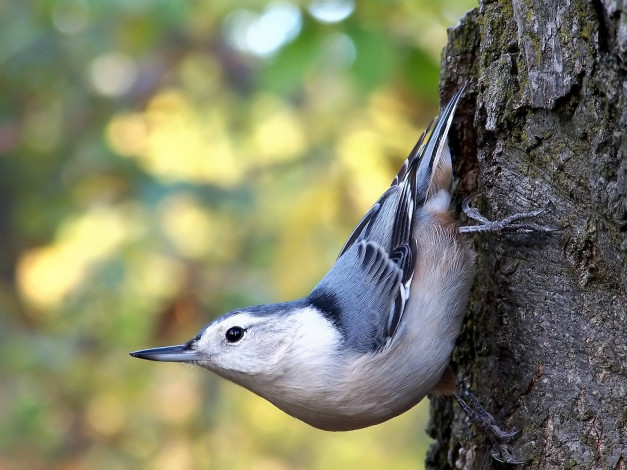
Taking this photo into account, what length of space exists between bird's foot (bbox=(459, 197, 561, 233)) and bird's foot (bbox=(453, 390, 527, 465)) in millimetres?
533

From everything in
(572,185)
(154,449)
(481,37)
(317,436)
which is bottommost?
(317,436)

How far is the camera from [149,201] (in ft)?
12.0

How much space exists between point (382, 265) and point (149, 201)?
1.75 metres

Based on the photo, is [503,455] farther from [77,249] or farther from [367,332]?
[77,249]

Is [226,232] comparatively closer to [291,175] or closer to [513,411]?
[291,175]

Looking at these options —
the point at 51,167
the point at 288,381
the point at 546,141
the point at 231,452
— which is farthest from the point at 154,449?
the point at 546,141

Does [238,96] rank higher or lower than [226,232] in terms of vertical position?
higher

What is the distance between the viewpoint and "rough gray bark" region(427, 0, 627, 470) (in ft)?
5.57

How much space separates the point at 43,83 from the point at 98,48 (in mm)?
440

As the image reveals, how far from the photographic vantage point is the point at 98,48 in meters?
4.23

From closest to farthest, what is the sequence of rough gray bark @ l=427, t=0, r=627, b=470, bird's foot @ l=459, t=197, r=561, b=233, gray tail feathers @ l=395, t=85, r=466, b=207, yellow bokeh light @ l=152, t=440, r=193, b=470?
rough gray bark @ l=427, t=0, r=627, b=470
bird's foot @ l=459, t=197, r=561, b=233
gray tail feathers @ l=395, t=85, r=466, b=207
yellow bokeh light @ l=152, t=440, r=193, b=470

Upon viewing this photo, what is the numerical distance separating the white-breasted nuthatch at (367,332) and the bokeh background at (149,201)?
1108 mm

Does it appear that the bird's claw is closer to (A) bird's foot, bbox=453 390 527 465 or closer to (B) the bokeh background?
(A) bird's foot, bbox=453 390 527 465

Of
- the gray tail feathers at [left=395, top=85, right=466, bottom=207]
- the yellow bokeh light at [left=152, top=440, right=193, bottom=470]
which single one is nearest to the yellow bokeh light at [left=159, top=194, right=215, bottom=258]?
the yellow bokeh light at [left=152, top=440, right=193, bottom=470]
